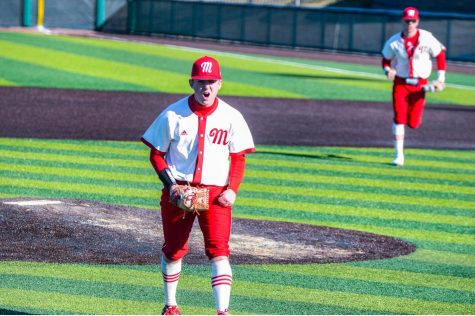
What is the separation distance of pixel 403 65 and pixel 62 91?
9862mm

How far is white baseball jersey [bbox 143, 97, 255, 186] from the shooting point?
784cm

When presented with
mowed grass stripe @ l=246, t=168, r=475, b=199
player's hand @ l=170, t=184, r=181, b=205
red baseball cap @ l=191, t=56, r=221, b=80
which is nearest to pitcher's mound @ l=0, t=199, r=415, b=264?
player's hand @ l=170, t=184, r=181, b=205

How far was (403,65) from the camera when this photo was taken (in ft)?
57.1

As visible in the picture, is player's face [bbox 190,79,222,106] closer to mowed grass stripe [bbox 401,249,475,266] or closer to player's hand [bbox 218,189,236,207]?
Result: player's hand [bbox 218,189,236,207]

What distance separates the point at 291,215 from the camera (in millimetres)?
13297

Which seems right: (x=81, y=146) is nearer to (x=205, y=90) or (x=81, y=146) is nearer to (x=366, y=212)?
(x=366, y=212)

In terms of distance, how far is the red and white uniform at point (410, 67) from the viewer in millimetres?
17328

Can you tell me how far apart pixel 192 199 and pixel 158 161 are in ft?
1.40

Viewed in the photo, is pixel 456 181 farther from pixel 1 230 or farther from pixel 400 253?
pixel 1 230

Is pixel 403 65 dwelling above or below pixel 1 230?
above

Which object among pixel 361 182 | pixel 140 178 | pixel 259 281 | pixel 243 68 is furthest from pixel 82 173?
pixel 243 68

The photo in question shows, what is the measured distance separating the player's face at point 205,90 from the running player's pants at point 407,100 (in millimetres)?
9894

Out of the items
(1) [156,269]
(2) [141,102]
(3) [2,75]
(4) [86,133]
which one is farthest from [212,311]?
(3) [2,75]

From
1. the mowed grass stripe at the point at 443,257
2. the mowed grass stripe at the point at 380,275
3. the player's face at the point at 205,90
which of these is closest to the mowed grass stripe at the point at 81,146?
the mowed grass stripe at the point at 443,257
